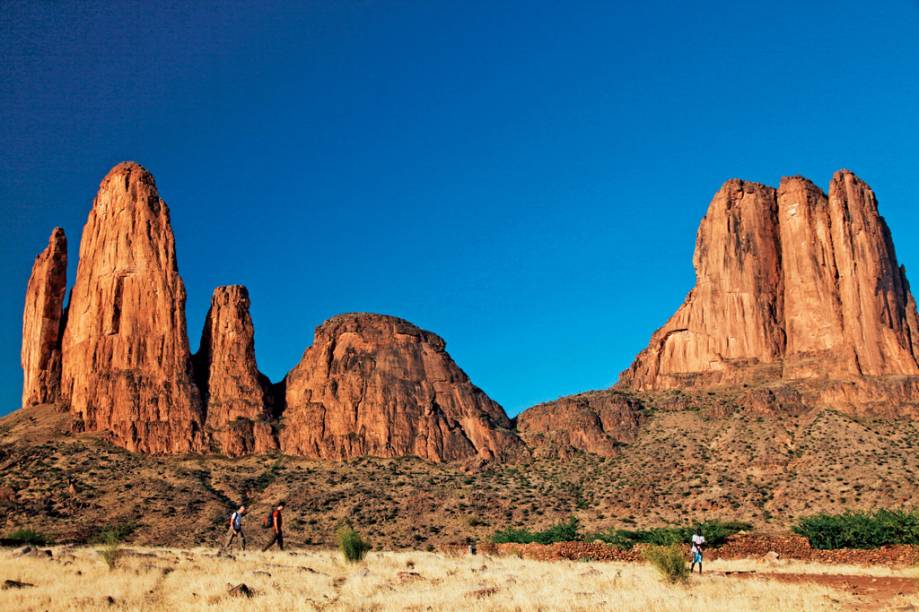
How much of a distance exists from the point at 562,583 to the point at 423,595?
5030 mm

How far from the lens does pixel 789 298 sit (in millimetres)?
109562

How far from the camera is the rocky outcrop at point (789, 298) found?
100750 millimetres

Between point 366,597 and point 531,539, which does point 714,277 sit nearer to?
point 531,539

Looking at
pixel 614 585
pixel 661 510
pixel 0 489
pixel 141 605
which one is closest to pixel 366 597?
pixel 141 605

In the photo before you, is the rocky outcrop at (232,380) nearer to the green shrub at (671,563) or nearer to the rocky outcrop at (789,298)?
the rocky outcrop at (789,298)

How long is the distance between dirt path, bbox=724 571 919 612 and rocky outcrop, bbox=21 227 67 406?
87.2 meters

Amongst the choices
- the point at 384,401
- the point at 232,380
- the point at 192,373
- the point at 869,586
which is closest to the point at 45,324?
the point at 192,373

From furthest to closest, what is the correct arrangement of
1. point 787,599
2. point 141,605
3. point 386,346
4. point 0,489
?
point 386,346, point 0,489, point 787,599, point 141,605

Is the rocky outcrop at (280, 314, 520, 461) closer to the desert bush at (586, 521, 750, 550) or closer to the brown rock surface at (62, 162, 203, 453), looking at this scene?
the brown rock surface at (62, 162, 203, 453)

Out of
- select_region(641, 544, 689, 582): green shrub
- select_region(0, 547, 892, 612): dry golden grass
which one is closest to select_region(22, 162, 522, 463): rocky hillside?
select_region(0, 547, 892, 612): dry golden grass

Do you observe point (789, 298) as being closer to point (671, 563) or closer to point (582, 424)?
point (582, 424)

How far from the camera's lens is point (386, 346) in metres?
112

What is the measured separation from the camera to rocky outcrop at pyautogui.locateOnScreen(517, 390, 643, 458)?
326 feet

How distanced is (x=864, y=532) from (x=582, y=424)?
2476 inches
